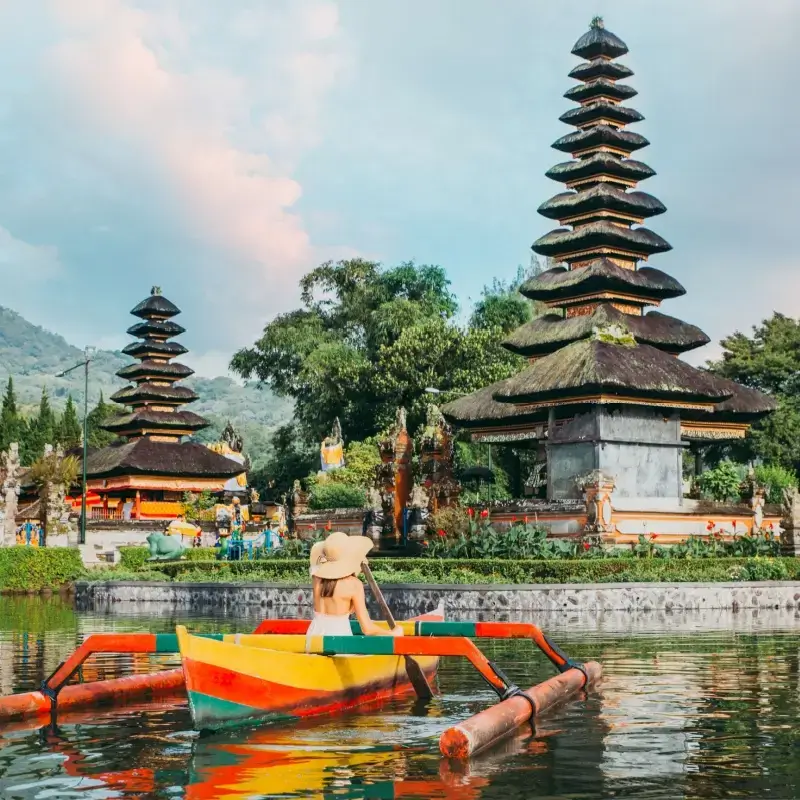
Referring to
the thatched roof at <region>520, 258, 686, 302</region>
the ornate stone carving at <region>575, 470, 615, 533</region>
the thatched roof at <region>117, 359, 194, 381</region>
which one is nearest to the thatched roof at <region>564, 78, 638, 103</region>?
the thatched roof at <region>520, 258, 686, 302</region>

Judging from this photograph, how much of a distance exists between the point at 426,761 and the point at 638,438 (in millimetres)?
37564

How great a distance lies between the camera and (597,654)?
21516 millimetres

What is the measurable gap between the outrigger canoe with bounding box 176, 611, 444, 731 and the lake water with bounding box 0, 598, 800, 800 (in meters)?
0.28

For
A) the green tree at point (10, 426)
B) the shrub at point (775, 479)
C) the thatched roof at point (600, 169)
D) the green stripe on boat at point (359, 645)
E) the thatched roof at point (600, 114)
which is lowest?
the green stripe on boat at point (359, 645)

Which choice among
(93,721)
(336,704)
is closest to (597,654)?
(336,704)

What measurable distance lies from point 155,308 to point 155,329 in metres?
1.31

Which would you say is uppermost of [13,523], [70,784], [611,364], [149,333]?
[149,333]

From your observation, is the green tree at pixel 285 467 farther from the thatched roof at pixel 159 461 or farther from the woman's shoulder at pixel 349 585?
the woman's shoulder at pixel 349 585

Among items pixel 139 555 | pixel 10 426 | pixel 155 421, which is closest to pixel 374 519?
pixel 139 555

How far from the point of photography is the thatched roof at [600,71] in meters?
58.8

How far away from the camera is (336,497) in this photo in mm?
64438

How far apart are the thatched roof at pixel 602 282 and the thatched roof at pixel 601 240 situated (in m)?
0.78

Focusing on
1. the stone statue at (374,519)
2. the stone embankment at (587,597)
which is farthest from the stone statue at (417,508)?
the stone embankment at (587,597)

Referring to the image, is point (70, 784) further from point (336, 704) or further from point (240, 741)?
point (336, 704)
